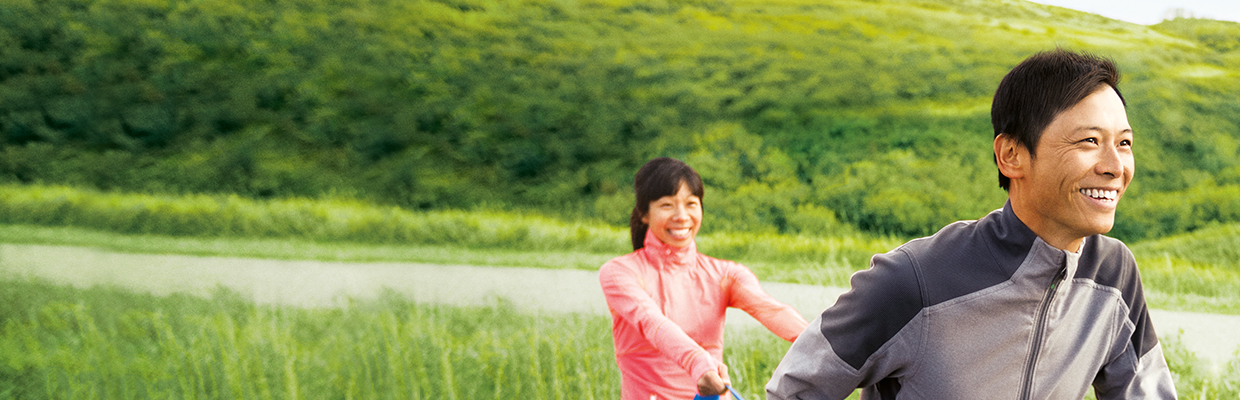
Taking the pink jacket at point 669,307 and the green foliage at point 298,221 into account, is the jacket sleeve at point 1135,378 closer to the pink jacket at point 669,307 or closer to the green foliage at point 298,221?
the pink jacket at point 669,307

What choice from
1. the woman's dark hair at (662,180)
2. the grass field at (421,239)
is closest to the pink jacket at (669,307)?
the woman's dark hair at (662,180)

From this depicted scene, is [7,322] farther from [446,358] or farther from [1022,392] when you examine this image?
[1022,392]

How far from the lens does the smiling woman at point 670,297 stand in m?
2.28

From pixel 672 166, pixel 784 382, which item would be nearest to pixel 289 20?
pixel 672 166

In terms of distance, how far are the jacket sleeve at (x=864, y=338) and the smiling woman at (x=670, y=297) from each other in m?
0.85

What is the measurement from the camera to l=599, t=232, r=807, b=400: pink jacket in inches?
89.2

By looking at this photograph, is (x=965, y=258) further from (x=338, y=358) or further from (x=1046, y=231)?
(x=338, y=358)

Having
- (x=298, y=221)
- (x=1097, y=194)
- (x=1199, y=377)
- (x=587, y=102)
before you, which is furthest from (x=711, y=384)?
(x=587, y=102)

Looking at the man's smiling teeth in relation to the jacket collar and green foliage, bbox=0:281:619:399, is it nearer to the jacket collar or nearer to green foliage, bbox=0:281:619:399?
the jacket collar

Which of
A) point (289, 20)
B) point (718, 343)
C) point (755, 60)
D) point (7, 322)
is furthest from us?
point (289, 20)

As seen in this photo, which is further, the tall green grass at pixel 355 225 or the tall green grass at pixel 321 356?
the tall green grass at pixel 355 225

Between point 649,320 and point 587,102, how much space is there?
8.91m

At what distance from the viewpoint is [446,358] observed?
12.8 ft

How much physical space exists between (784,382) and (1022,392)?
0.40m
